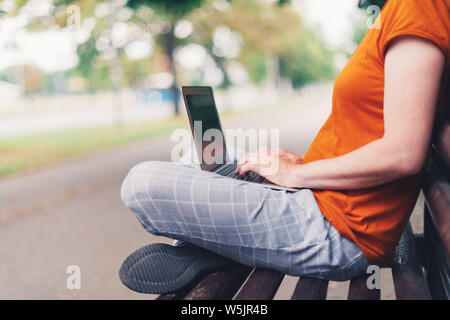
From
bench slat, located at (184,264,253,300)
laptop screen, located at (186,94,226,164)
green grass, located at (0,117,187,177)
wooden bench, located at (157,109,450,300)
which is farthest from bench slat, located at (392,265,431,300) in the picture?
green grass, located at (0,117,187,177)

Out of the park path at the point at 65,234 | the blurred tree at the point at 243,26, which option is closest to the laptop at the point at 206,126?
the park path at the point at 65,234

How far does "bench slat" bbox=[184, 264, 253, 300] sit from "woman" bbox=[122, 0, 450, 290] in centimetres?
4

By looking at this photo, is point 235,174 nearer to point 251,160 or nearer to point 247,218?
point 251,160

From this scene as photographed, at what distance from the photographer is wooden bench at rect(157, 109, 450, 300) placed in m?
1.39

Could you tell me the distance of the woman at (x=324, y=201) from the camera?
1.49 metres

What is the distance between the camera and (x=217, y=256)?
172cm

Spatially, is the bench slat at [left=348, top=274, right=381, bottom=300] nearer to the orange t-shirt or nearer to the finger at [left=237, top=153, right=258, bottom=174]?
the orange t-shirt

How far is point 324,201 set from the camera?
1.62 meters

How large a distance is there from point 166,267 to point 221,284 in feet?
0.61

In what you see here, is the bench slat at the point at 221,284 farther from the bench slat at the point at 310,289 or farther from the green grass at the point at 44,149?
the green grass at the point at 44,149

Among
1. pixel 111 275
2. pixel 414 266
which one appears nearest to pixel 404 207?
pixel 414 266

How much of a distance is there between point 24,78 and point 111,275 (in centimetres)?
5945

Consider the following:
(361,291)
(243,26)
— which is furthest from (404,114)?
(243,26)
